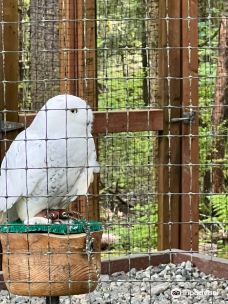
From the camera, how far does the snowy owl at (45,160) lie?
10.6ft

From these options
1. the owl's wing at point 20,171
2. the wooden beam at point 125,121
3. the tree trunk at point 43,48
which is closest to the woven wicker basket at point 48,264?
the owl's wing at point 20,171

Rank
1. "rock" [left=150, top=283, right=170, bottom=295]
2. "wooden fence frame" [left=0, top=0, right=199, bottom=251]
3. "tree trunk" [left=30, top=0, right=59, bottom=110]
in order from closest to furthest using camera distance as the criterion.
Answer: "rock" [left=150, top=283, right=170, bottom=295] < "wooden fence frame" [left=0, top=0, right=199, bottom=251] < "tree trunk" [left=30, top=0, right=59, bottom=110]

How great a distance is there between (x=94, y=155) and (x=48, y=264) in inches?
32.4

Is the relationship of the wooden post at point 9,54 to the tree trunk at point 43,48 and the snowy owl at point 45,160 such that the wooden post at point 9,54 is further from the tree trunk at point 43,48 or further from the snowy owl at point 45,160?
the tree trunk at point 43,48

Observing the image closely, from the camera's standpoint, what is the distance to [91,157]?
11.4ft

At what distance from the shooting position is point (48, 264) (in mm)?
2824

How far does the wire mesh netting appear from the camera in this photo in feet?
9.45

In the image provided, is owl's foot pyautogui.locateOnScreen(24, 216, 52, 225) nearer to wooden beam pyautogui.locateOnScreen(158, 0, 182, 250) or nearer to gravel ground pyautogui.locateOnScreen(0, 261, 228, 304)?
gravel ground pyautogui.locateOnScreen(0, 261, 228, 304)

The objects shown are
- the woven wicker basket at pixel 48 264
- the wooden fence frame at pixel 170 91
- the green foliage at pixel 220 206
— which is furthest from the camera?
the green foliage at pixel 220 206

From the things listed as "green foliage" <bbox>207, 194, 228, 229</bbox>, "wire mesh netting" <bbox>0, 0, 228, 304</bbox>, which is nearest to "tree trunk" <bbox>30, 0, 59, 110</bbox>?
"wire mesh netting" <bbox>0, 0, 228, 304</bbox>

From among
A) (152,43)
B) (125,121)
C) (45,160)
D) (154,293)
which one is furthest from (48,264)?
(152,43)

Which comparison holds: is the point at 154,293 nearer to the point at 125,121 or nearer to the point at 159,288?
the point at 159,288

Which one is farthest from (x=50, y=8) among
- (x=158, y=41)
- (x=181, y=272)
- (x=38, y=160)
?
(x=181, y=272)

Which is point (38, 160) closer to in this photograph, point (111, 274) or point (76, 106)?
point (76, 106)
